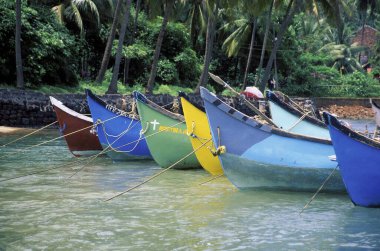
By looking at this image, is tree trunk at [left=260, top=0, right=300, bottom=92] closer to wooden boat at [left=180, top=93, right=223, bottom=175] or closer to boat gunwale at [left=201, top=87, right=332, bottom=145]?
wooden boat at [left=180, top=93, right=223, bottom=175]

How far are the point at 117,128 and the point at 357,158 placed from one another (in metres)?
7.76

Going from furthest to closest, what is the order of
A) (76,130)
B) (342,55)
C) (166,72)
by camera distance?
(342,55) → (166,72) → (76,130)

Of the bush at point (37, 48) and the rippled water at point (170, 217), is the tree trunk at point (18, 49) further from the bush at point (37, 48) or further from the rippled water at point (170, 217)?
the rippled water at point (170, 217)

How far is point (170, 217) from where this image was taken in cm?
1042

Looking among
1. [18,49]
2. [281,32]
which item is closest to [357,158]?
[18,49]

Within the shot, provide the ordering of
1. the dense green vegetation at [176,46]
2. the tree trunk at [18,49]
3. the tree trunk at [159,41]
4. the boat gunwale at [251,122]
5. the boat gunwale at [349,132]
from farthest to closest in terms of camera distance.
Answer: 1. the dense green vegetation at [176,46]
2. the tree trunk at [159,41]
3. the tree trunk at [18,49]
4. the boat gunwale at [251,122]
5. the boat gunwale at [349,132]

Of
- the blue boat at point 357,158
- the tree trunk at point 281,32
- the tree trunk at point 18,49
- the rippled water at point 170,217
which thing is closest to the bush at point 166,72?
the tree trunk at point 281,32

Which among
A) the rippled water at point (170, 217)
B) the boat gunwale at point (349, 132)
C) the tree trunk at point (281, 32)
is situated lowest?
the rippled water at point (170, 217)

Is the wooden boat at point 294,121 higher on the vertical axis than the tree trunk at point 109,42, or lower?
lower

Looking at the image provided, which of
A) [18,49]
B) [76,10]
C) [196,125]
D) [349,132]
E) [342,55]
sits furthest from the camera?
[342,55]

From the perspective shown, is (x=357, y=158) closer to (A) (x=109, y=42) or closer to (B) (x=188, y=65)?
(A) (x=109, y=42)

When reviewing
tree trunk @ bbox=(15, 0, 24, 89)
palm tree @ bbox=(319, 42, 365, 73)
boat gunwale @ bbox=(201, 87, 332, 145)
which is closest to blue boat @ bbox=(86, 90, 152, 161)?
boat gunwale @ bbox=(201, 87, 332, 145)

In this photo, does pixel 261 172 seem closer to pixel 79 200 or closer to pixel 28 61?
pixel 79 200

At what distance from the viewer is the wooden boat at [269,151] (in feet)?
38.1
